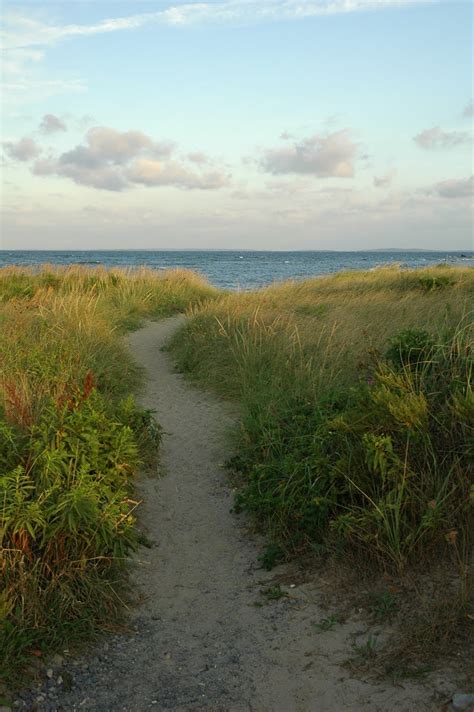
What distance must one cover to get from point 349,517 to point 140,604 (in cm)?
139

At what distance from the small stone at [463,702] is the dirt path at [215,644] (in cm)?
9

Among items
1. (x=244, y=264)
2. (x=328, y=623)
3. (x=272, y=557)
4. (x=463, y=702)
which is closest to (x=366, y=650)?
(x=328, y=623)

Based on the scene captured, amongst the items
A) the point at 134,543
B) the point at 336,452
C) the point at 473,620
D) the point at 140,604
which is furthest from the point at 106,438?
the point at 473,620

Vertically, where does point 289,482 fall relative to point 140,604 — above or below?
above

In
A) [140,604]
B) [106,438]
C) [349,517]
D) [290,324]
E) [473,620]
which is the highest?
[290,324]

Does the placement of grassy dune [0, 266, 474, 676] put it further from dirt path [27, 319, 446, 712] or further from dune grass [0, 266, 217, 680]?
dirt path [27, 319, 446, 712]

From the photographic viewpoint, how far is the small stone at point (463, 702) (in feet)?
9.12

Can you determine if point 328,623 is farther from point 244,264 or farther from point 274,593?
point 244,264

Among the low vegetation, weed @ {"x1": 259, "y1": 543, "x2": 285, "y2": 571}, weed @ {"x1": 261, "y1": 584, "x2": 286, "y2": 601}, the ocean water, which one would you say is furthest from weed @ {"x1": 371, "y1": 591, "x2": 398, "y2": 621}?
the ocean water

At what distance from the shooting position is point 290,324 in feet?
30.7

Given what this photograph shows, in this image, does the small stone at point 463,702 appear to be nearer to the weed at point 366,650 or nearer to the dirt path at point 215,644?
the dirt path at point 215,644

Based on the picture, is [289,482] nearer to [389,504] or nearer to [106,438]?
[389,504]

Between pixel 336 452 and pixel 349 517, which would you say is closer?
pixel 349 517

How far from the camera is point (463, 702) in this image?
2.79 meters
